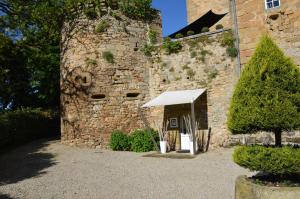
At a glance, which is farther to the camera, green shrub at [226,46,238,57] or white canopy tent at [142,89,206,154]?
green shrub at [226,46,238,57]

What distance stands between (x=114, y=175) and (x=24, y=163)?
3.75 meters

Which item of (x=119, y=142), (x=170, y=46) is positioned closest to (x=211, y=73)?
(x=170, y=46)

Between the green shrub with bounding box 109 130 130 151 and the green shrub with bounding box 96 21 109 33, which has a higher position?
the green shrub with bounding box 96 21 109 33

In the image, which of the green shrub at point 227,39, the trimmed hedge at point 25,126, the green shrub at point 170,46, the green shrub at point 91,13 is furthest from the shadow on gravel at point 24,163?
the green shrub at point 227,39

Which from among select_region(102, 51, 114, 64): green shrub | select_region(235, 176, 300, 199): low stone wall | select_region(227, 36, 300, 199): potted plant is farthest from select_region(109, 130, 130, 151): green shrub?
select_region(235, 176, 300, 199): low stone wall

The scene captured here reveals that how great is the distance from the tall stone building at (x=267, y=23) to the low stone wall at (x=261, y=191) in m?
7.12

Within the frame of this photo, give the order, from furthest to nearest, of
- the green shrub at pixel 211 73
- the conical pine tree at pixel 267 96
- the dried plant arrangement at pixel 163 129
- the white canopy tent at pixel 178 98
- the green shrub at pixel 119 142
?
the green shrub at pixel 119 142
the dried plant arrangement at pixel 163 129
the green shrub at pixel 211 73
the white canopy tent at pixel 178 98
the conical pine tree at pixel 267 96

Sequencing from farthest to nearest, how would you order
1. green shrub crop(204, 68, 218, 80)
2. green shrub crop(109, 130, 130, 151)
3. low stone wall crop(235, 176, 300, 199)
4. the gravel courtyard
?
green shrub crop(109, 130, 130, 151) → green shrub crop(204, 68, 218, 80) → the gravel courtyard → low stone wall crop(235, 176, 300, 199)

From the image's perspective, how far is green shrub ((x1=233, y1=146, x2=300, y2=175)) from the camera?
437 cm

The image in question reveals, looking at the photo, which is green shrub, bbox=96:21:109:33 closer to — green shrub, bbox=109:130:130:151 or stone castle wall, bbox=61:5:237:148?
stone castle wall, bbox=61:5:237:148

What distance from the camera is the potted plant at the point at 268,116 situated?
439 centimetres

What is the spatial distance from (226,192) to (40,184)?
13.8ft

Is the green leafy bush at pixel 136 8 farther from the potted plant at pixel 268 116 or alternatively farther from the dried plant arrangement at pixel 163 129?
the potted plant at pixel 268 116

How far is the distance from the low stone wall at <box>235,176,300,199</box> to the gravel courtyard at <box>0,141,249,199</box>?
1278mm
